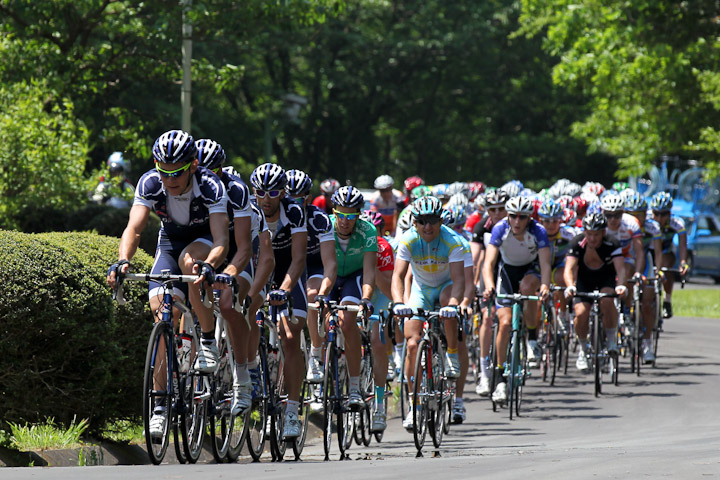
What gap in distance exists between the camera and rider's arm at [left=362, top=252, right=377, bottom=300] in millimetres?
10602

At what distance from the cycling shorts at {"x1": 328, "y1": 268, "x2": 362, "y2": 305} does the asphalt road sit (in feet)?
4.11

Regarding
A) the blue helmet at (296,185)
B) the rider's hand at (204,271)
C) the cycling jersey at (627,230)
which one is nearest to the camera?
the rider's hand at (204,271)

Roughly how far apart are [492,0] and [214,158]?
3717cm

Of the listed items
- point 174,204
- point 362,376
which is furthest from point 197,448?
point 362,376

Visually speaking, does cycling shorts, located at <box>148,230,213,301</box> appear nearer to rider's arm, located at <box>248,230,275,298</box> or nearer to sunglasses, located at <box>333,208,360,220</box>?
rider's arm, located at <box>248,230,275,298</box>

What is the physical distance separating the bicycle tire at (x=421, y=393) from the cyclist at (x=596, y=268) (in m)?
4.79

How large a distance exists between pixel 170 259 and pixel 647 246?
10535 mm

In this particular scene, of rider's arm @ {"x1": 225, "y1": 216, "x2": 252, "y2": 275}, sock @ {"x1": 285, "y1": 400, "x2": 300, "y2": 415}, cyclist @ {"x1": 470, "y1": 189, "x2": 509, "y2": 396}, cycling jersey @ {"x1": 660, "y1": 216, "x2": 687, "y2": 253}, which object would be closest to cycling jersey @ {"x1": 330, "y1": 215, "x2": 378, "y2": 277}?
sock @ {"x1": 285, "y1": 400, "x2": 300, "y2": 415}

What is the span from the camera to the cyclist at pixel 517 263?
1314 cm

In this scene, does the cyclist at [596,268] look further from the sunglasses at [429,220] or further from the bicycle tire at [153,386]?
the bicycle tire at [153,386]

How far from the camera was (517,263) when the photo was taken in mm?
14008

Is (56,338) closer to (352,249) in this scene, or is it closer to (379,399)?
(352,249)

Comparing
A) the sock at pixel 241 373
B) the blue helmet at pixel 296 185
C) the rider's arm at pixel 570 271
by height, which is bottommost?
the sock at pixel 241 373

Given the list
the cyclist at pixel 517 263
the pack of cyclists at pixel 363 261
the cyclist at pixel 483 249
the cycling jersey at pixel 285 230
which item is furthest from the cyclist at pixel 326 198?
the cycling jersey at pixel 285 230
